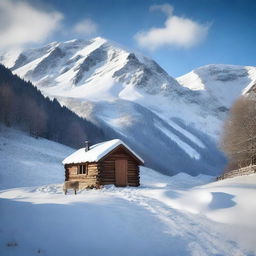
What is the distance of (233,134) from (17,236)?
111 ft

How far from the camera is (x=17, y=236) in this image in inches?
407

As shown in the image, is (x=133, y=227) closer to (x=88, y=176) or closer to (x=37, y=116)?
(x=88, y=176)

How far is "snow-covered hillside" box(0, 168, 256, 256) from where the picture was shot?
33.7ft

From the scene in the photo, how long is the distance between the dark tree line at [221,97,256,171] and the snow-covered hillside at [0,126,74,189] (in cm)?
2205

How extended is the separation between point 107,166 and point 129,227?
16.1 meters

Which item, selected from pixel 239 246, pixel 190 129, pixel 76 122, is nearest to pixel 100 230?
pixel 239 246

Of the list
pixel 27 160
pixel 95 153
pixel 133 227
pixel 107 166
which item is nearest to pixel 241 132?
pixel 107 166

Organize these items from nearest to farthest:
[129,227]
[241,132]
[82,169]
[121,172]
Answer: [129,227] → [121,172] → [82,169] → [241,132]

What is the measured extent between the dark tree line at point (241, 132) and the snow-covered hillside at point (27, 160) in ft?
72.3

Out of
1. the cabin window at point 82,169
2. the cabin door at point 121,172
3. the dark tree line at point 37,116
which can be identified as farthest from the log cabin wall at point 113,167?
the dark tree line at point 37,116

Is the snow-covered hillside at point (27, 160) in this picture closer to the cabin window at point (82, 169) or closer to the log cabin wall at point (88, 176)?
the log cabin wall at point (88, 176)

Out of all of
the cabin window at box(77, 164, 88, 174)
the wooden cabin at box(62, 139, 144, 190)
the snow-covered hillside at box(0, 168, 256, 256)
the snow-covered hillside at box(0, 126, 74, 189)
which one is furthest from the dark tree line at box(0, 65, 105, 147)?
the snow-covered hillside at box(0, 168, 256, 256)

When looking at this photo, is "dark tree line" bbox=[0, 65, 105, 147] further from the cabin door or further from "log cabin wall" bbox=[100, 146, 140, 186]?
the cabin door

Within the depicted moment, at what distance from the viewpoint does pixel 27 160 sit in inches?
1796
